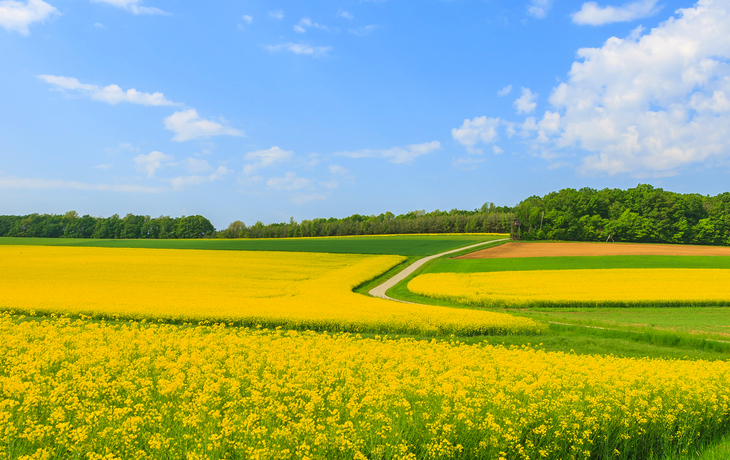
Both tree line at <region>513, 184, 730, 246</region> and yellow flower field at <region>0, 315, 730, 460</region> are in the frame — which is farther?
tree line at <region>513, 184, 730, 246</region>

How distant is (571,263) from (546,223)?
54.9 metres

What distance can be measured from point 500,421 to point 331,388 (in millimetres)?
2802

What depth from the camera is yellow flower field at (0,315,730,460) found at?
4.82 m


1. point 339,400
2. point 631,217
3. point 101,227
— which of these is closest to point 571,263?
point 339,400

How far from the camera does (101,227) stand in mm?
107688

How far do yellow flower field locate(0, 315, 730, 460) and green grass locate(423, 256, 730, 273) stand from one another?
32113 mm

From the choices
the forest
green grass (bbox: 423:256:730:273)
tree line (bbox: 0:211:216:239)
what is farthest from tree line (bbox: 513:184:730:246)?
tree line (bbox: 0:211:216:239)

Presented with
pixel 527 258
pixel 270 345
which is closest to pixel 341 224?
pixel 527 258

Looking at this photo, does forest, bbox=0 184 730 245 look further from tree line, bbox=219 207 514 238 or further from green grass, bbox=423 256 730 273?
green grass, bbox=423 256 730 273

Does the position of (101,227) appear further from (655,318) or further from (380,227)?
(655,318)

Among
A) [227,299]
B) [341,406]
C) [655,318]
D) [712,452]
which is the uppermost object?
[341,406]

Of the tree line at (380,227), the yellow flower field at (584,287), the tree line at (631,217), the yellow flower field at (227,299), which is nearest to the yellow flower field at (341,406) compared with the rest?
the yellow flower field at (227,299)

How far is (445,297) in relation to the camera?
1020 inches

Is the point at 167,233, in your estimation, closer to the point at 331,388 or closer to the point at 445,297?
the point at 445,297
